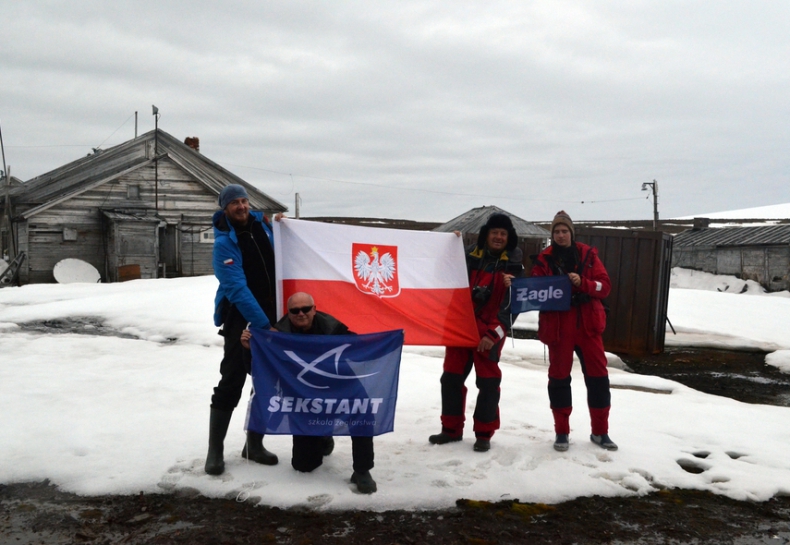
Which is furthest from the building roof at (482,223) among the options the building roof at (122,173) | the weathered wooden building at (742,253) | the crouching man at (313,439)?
the crouching man at (313,439)

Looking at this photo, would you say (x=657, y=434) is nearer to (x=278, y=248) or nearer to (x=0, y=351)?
(x=278, y=248)

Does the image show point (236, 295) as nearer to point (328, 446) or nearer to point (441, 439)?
point (328, 446)

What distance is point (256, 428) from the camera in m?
4.34

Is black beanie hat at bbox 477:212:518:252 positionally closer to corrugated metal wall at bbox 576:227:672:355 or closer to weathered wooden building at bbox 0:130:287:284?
corrugated metal wall at bbox 576:227:672:355

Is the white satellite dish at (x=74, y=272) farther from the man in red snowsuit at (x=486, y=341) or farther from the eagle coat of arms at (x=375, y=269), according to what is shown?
the man in red snowsuit at (x=486, y=341)

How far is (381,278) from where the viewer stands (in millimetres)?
5352

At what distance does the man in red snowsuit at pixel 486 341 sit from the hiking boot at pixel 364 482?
3.68ft

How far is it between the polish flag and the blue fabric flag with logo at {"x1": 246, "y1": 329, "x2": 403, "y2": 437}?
424 mm

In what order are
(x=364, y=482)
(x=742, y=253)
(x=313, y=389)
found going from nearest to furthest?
1. (x=364, y=482)
2. (x=313, y=389)
3. (x=742, y=253)

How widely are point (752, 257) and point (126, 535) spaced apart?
31.1 meters

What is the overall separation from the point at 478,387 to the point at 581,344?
916 mm

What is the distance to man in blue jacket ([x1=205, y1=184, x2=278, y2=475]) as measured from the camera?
4449 millimetres

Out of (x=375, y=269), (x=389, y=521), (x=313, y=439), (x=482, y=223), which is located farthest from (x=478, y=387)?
(x=482, y=223)

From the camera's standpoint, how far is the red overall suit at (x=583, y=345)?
521cm
